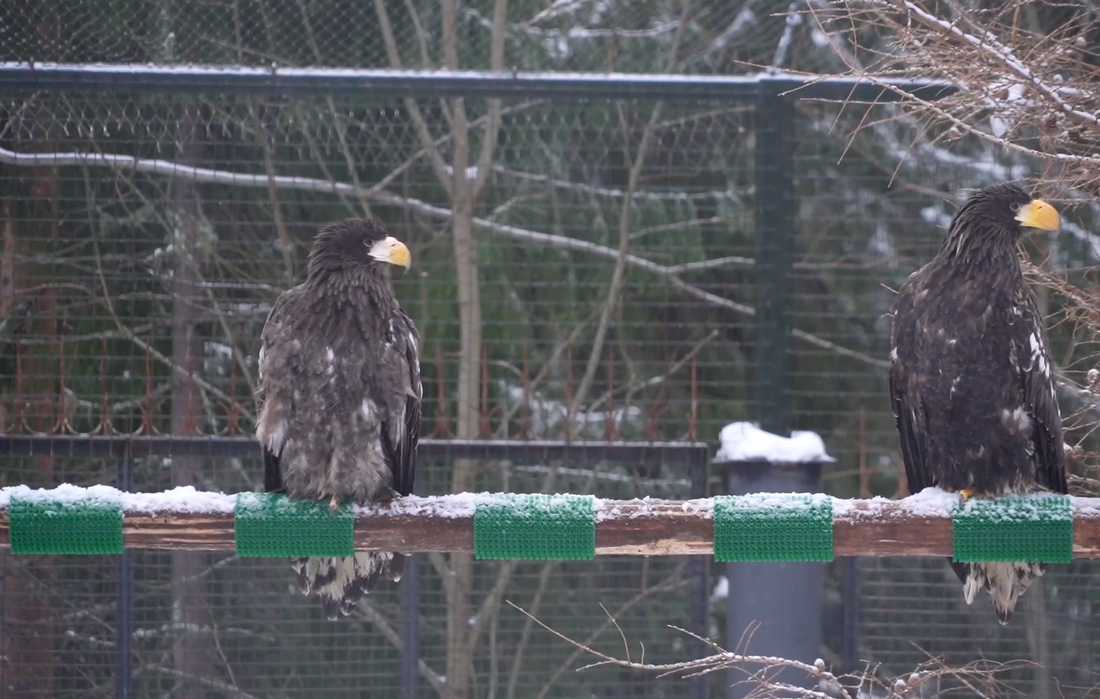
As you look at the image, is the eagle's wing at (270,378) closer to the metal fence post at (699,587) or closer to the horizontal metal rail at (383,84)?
the horizontal metal rail at (383,84)

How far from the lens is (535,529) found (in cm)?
293

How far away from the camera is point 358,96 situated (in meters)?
4.58

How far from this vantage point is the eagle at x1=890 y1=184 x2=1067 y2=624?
10.8 feet

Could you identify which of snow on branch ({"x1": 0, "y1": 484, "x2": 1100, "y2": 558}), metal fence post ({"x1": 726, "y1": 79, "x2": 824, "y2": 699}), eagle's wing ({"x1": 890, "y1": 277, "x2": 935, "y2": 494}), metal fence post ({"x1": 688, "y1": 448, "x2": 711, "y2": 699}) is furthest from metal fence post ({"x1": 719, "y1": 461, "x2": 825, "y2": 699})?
snow on branch ({"x1": 0, "y1": 484, "x2": 1100, "y2": 558})

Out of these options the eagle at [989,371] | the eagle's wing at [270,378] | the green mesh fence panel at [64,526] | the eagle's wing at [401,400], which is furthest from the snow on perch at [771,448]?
the green mesh fence panel at [64,526]

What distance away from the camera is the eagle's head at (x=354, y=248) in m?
3.47

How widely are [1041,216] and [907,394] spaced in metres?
0.61

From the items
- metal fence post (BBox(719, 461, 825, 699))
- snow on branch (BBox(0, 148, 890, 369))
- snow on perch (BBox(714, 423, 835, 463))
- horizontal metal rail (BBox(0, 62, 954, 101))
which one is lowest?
metal fence post (BBox(719, 461, 825, 699))

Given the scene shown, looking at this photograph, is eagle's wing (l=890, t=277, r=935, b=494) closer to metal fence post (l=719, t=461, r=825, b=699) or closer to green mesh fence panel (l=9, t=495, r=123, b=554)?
metal fence post (l=719, t=461, r=825, b=699)

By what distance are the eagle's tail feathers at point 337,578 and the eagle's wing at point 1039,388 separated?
5.93 ft

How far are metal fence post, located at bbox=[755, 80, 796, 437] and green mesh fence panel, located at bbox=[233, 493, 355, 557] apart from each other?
6.39ft

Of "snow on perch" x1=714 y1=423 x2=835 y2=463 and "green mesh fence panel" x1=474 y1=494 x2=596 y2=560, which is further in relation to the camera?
"snow on perch" x1=714 y1=423 x2=835 y2=463

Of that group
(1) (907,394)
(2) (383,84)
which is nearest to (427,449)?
(2) (383,84)

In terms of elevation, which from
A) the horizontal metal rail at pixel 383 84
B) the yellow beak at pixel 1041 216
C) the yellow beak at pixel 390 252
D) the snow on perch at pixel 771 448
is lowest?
the snow on perch at pixel 771 448
